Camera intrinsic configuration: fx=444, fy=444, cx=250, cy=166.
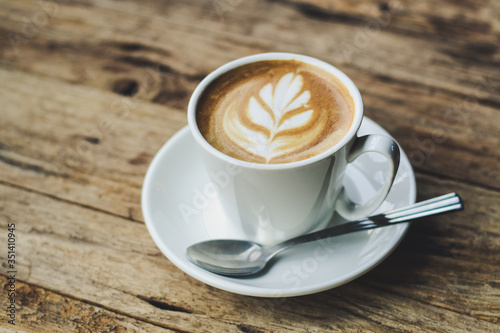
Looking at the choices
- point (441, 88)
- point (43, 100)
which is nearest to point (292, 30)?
point (441, 88)

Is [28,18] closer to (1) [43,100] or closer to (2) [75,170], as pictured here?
(1) [43,100]

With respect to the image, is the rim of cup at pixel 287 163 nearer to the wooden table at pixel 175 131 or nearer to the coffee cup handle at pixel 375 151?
the coffee cup handle at pixel 375 151

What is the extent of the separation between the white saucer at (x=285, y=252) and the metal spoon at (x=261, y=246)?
0.6 inches

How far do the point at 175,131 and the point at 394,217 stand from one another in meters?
0.65

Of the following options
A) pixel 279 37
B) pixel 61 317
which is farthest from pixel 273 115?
pixel 279 37

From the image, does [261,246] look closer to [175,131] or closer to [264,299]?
[264,299]

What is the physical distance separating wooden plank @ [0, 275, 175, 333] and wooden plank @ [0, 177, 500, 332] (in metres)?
0.02

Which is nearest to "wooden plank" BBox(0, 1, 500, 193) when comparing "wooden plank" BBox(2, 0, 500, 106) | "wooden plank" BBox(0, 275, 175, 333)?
"wooden plank" BBox(2, 0, 500, 106)

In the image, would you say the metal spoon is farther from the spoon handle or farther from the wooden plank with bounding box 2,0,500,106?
the wooden plank with bounding box 2,0,500,106

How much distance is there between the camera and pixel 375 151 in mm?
832

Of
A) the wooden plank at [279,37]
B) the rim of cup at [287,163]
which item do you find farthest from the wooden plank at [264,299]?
the wooden plank at [279,37]

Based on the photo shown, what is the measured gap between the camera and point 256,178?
0.80 meters

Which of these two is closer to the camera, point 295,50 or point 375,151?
point 375,151

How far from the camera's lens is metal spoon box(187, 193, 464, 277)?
0.84m
